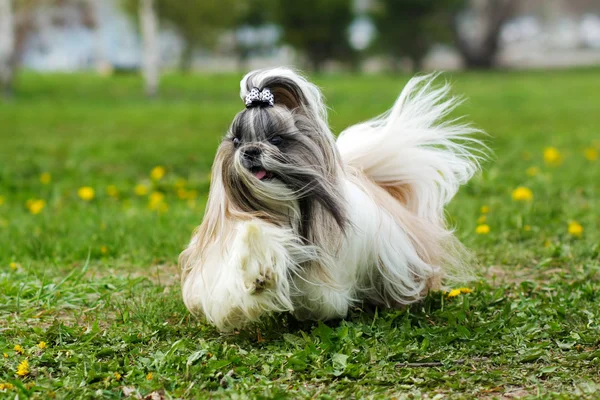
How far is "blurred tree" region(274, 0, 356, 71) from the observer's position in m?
27.6

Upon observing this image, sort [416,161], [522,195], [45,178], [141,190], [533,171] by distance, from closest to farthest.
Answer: [416,161]
[522,195]
[141,190]
[533,171]
[45,178]

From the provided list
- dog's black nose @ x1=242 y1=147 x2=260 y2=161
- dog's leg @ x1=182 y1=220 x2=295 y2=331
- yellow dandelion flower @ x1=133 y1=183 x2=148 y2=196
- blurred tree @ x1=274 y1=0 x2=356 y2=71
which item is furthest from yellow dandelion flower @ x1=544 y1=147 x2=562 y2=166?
blurred tree @ x1=274 y1=0 x2=356 y2=71

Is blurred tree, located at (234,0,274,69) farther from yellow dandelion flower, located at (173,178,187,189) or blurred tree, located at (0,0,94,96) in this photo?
yellow dandelion flower, located at (173,178,187,189)

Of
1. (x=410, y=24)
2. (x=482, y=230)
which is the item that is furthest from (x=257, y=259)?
(x=410, y=24)

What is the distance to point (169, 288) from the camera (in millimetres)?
4410

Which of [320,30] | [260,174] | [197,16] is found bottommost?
[260,174]

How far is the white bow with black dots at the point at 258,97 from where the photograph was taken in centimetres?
327

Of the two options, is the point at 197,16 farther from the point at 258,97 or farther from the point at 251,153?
the point at 251,153

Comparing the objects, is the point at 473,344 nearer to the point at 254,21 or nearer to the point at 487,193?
the point at 487,193

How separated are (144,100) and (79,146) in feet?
23.1

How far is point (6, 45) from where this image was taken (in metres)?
15.2

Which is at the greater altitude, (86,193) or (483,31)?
(483,31)

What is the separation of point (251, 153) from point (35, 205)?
12.9 ft

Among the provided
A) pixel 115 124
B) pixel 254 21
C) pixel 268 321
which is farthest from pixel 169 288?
pixel 254 21
